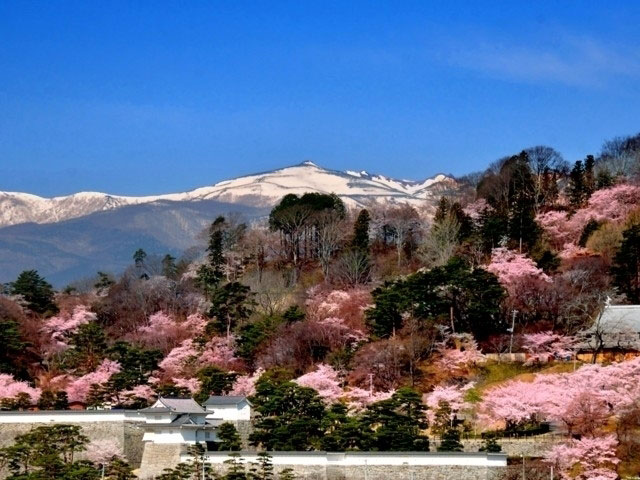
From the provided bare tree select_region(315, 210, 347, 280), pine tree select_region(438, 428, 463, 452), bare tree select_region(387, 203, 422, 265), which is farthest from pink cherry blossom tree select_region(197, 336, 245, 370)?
pine tree select_region(438, 428, 463, 452)

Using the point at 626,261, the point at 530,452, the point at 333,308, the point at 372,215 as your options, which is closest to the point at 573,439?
the point at 530,452

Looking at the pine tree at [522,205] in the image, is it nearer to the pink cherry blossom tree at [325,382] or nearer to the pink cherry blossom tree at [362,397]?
the pink cherry blossom tree at [325,382]

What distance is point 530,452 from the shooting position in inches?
1348

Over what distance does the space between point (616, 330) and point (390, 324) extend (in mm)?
9984

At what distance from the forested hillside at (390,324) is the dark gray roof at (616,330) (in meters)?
1.03

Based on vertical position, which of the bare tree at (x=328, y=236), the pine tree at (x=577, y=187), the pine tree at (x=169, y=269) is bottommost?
the pine tree at (x=169, y=269)

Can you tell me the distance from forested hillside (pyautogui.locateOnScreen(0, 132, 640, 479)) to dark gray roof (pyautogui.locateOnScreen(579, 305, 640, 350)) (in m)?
1.03

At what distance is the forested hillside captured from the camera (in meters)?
35.9

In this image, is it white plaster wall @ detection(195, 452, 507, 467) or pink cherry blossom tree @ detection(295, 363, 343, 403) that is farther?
pink cherry blossom tree @ detection(295, 363, 343, 403)

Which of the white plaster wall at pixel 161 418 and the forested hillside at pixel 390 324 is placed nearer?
the forested hillside at pixel 390 324

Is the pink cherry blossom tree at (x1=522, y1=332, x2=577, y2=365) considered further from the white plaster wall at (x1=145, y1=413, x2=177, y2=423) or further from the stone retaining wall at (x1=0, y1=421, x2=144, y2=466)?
the stone retaining wall at (x1=0, y1=421, x2=144, y2=466)

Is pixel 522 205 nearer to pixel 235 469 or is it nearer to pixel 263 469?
pixel 263 469

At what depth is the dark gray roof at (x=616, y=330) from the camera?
1625 inches

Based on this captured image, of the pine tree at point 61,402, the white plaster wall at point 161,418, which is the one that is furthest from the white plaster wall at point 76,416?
the pine tree at point 61,402
